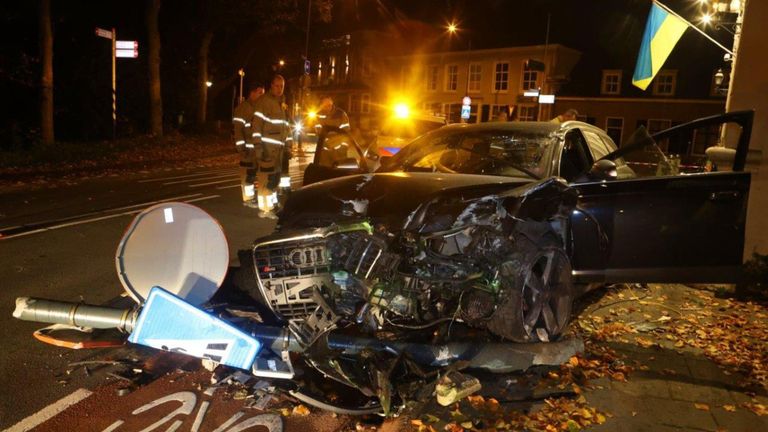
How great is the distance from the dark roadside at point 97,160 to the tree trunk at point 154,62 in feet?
2.66

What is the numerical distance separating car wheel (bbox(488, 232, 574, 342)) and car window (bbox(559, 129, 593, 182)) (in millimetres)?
913

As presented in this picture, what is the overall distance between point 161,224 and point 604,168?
11.4 ft

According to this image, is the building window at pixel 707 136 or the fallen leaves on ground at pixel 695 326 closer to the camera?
the fallen leaves on ground at pixel 695 326

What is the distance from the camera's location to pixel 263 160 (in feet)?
28.6

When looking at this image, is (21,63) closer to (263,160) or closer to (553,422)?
(263,160)

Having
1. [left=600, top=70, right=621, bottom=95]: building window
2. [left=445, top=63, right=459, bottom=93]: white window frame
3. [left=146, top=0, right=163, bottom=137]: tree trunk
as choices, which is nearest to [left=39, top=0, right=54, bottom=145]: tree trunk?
[left=146, top=0, right=163, bottom=137]: tree trunk

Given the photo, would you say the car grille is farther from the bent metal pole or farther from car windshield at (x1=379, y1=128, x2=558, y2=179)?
car windshield at (x1=379, y1=128, x2=558, y2=179)

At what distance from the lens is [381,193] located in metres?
4.29

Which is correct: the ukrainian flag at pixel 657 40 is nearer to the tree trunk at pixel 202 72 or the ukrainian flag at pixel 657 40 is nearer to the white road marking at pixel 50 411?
the white road marking at pixel 50 411

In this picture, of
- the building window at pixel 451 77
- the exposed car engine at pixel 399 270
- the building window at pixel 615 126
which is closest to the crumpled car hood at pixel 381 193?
the exposed car engine at pixel 399 270

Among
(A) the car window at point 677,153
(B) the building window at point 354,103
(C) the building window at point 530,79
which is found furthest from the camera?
(B) the building window at point 354,103

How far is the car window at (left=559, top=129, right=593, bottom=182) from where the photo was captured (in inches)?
210

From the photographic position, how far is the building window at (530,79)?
1587 inches

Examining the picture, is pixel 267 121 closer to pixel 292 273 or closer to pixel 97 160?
pixel 292 273
